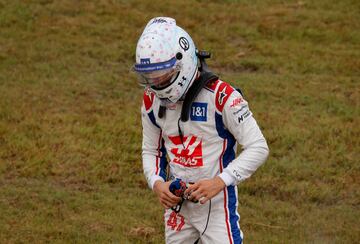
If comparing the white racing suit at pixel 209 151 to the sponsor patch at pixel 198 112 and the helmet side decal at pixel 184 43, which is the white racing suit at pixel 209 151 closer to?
the sponsor patch at pixel 198 112

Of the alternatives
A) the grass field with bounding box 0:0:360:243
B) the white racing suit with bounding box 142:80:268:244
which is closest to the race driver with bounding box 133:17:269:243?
the white racing suit with bounding box 142:80:268:244

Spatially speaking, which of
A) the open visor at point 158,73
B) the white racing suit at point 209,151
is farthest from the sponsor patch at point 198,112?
the open visor at point 158,73

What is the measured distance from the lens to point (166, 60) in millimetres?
4000

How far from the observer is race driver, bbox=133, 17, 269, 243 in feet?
13.3

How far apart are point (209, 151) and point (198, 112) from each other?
23 cm

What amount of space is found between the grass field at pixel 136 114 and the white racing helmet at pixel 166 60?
2432mm

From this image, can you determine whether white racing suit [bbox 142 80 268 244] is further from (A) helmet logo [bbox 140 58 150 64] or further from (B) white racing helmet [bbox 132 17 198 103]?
(A) helmet logo [bbox 140 58 150 64]

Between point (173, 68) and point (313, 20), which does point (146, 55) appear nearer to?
point (173, 68)

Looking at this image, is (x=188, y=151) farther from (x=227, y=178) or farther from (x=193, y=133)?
(x=227, y=178)

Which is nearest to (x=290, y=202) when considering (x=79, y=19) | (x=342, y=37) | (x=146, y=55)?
(x=146, y=55)

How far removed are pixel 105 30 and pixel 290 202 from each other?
19.1 ft

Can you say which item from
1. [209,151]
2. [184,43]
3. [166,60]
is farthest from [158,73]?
[209,151]

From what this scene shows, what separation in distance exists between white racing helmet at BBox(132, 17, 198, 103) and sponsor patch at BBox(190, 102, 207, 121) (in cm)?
11

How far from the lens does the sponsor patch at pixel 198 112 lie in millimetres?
4188
